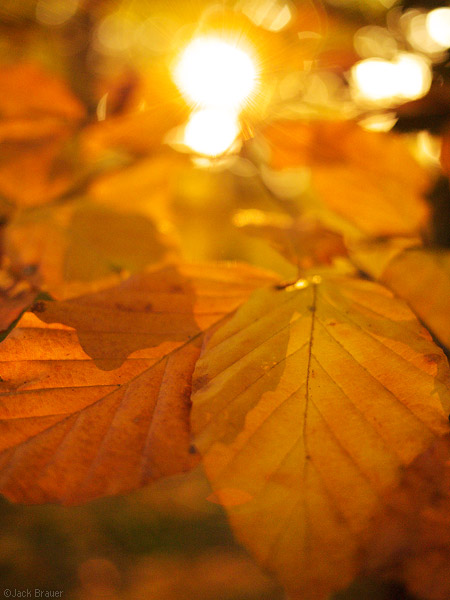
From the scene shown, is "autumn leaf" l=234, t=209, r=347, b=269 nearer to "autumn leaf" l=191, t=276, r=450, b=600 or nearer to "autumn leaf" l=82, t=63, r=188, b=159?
"autumn leaf" l=191, t=276, r=450, b=600

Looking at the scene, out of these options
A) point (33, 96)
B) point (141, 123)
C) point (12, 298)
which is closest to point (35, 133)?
point (33, 96)

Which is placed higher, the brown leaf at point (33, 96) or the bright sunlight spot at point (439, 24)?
the bright sunlight spot at point (439, 24)

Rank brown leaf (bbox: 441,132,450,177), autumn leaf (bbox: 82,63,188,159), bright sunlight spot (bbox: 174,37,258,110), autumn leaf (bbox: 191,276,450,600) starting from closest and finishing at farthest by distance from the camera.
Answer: autumn leaf (bbox: 191,276,450,600), brown leaf (bbox: 441,132,450,177), autumn leaf (bbox: 82,63,188,159), bright sunlight spot (bbox: 174,37,258,110)

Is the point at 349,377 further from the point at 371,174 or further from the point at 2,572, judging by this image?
the point at 2,572

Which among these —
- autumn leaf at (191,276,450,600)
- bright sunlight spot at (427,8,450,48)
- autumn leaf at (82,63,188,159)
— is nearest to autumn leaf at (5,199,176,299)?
autumn leaf at (82,63,188,159)

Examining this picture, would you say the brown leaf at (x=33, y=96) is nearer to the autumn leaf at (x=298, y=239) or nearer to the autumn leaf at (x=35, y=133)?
the autumn leaf at (x=35, y=133)

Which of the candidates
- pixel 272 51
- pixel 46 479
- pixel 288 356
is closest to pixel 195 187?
pixel 272 51

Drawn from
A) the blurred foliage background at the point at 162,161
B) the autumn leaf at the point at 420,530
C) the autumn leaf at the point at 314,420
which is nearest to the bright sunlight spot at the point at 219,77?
the blurred foliage background at the point at 162,161
